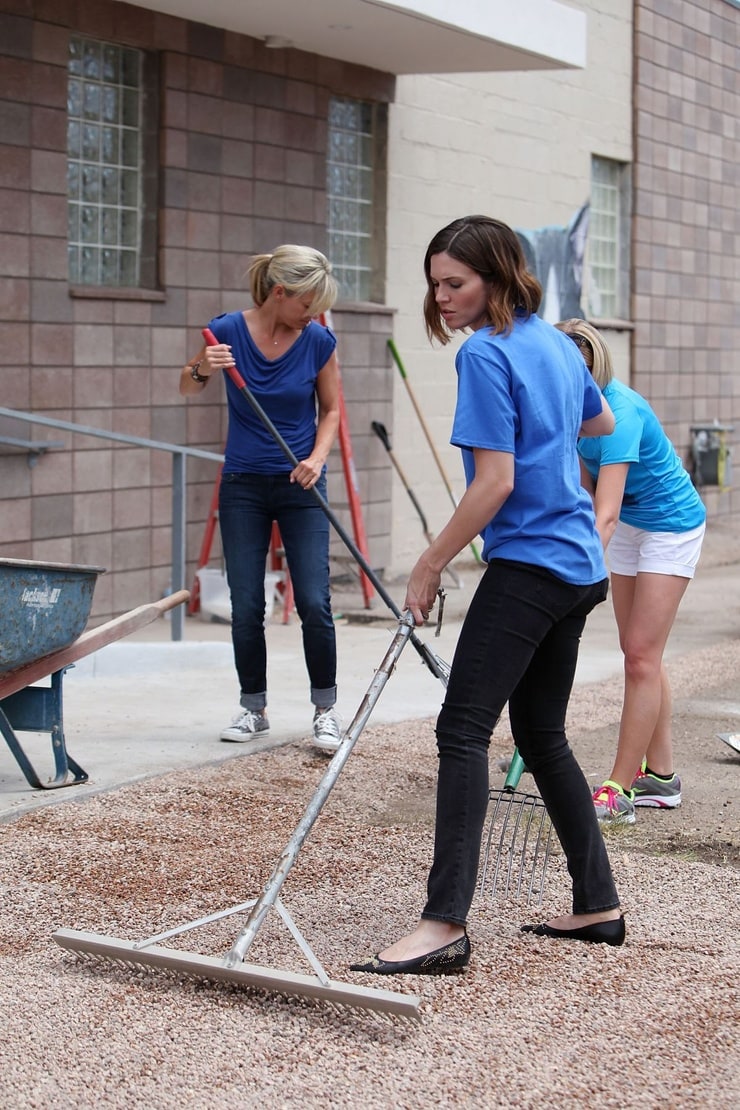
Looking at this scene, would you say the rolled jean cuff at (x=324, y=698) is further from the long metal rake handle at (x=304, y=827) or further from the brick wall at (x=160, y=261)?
the brick wall at (x=160, y=261)

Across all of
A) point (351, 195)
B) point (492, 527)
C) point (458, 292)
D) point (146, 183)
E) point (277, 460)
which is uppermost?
point (351, 195)

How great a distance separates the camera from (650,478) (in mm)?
4836

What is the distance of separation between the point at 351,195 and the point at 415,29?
4.90ft

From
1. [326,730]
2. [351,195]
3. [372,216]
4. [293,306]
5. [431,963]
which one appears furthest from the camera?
[372,216]

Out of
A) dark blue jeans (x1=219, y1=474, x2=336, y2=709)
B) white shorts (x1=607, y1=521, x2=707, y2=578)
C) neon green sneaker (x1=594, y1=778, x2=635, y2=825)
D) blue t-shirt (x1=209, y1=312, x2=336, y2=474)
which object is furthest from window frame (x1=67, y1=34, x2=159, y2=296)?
neon green sneaker (x1=594, y1=778, x2=635, y2=825)

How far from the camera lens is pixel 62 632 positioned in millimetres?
4805

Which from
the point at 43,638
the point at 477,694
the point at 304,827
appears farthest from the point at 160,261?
the point at 304,827

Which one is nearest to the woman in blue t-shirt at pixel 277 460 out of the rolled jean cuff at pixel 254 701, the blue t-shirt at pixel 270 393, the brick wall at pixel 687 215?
the blue t-shirt at pixel 270 393

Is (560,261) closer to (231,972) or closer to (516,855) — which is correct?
(516,855)

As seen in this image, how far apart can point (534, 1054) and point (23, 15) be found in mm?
6383

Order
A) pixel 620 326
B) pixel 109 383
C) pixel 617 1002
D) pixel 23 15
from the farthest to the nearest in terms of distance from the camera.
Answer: pixel 620 326, pixel 109 383, pixel 23 15, pixel 617 1002

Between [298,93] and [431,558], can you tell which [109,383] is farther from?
[431,558]

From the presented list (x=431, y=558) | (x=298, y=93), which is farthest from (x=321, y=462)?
(x=298, y=93)

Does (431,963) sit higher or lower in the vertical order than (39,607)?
lower
